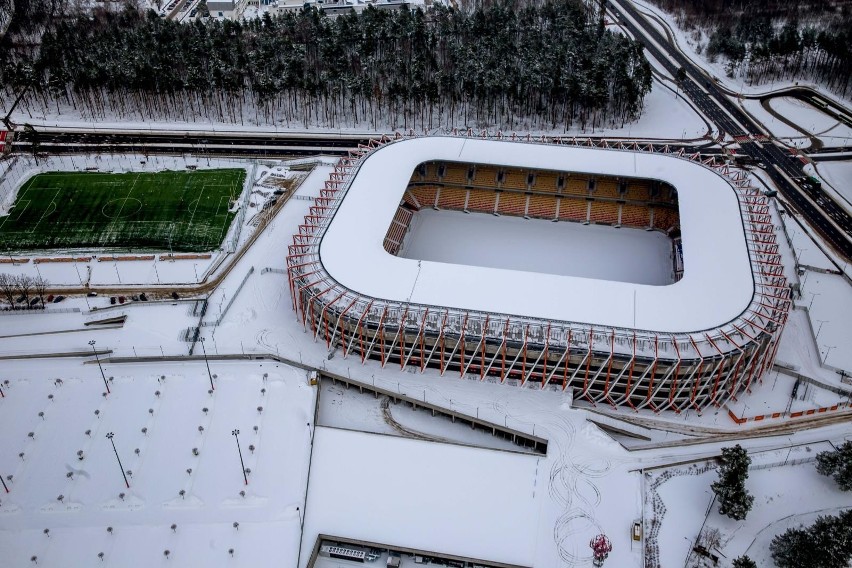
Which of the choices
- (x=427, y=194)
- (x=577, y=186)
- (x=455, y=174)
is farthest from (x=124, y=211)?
(x=577, y=186)

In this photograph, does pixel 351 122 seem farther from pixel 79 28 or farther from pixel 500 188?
pixel 79 28

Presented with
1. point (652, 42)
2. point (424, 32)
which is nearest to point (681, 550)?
point (424, 32)

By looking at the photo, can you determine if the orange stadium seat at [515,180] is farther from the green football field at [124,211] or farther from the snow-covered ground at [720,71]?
the snow-covered ground at [720,71]

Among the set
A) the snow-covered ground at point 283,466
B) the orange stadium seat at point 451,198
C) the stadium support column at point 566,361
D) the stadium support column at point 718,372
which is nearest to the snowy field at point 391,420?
the snow-covered ground at point 283,466

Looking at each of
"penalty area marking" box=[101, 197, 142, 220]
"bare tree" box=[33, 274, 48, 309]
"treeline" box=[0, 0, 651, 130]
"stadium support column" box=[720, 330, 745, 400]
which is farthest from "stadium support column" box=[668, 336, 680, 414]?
"penalty area marking" box=[101, 197, 142, 220]

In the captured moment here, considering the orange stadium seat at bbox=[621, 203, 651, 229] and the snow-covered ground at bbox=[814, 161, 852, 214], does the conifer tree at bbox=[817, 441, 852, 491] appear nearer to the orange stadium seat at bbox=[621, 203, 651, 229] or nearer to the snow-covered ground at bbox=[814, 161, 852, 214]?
the orange stadium seat at bbox=[621, 203, 651, 229]

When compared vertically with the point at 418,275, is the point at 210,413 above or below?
below

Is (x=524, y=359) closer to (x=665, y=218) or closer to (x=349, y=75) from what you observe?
(x=665, y=218)
